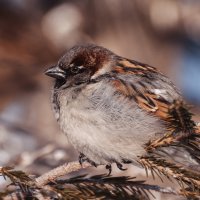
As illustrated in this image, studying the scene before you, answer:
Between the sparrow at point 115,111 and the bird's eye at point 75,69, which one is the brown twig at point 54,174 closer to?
the sparrow at point 115,111

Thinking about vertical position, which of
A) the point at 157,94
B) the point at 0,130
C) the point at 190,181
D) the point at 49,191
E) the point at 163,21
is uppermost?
the point at 163,21

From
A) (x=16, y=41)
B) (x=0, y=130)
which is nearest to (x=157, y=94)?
(x=0, y=130)

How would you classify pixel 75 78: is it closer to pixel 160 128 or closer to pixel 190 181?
pixel 160 128

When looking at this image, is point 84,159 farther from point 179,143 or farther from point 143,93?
point 179,143

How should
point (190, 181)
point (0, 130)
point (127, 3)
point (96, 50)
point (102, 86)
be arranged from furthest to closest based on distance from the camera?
point (127, 3) < point (0, 130) < point (96, 50) < point (102, 86) < point (190, 181)

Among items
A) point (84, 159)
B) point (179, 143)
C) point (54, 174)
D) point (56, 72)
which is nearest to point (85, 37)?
point (56, 72)

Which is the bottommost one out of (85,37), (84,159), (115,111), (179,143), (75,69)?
(179,143)
